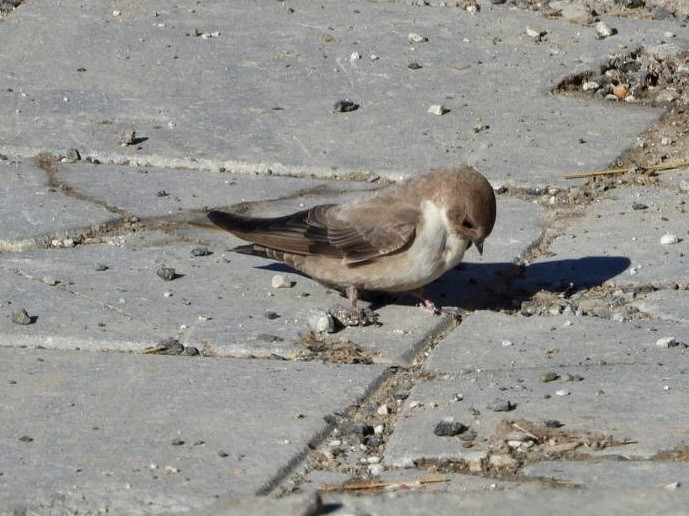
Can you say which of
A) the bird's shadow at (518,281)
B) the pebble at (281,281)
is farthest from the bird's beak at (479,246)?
the pebble at (281,281)

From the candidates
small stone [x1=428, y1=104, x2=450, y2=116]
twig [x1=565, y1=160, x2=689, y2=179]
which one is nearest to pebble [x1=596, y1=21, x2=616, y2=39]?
small stone [x1=428, y1=104, x2=450, y2=116]

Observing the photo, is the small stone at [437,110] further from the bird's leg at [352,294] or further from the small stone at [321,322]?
the small stone at [321,322]

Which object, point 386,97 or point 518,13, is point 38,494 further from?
point 518,13

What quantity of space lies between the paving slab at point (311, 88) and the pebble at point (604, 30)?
0.05 metres

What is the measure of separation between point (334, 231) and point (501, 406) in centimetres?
130

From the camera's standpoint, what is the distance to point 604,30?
22.6 ft

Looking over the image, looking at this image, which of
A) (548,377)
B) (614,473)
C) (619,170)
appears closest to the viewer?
(614,473)

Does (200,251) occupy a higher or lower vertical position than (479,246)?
lower

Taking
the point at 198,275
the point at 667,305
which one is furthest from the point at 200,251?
the point at 667,305

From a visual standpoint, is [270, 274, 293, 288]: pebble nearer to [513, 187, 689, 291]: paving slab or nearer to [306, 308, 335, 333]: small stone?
[306, 308, 335, 333]: small stone

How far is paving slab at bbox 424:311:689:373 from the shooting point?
4148mm

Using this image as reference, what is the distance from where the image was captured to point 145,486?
10.9 feet

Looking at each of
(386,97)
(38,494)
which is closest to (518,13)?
(386,97)

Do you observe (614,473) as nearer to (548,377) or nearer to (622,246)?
(548,377)
